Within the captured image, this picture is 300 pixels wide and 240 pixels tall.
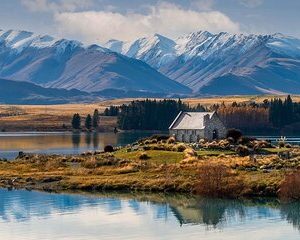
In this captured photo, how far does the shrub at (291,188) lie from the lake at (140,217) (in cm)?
128

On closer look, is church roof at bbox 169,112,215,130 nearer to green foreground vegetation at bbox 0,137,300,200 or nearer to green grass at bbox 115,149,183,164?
green foreground vegetation at bbox 0,137,300,200

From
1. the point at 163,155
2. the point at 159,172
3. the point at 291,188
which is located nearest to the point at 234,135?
the point at 163,155

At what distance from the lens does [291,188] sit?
71.5 meters

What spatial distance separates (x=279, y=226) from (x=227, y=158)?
30.5 meters

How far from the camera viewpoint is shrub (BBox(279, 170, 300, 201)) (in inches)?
2798

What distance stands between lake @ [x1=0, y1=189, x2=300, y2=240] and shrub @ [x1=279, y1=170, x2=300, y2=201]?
128 centimetres

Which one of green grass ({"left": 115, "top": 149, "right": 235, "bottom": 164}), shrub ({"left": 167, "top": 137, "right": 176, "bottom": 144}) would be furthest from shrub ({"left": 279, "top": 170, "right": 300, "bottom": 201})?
shrub ({"left": 167, "top": 137, "right": 176, "bottom": 144})

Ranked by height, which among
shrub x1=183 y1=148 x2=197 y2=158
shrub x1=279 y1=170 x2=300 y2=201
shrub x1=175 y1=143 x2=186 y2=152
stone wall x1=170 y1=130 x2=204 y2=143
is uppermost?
stone wall x1=170 y1=130 x2=204 y2=143

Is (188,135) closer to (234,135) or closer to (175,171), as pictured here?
(234,135)

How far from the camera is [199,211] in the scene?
71.1 meters

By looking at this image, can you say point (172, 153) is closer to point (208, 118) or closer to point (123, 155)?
point (123, 155)

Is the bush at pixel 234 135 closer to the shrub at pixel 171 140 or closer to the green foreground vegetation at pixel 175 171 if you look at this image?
the green foreground vegetation at pixel 175 171

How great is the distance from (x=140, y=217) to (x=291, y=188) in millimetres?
15783

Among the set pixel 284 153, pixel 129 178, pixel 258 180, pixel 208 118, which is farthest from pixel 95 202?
pixel 208 118
